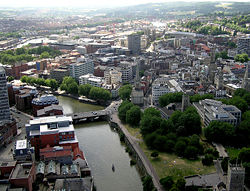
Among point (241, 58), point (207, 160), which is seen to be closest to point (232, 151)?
point (207, 160)

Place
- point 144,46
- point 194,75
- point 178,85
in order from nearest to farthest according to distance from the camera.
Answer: point 178,85 < point 194,75 < point 144,46

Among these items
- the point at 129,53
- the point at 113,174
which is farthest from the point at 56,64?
the point at 113,174

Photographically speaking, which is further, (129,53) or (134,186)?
(129,53)

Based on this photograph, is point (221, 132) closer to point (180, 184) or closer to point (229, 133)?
point (229, 133)

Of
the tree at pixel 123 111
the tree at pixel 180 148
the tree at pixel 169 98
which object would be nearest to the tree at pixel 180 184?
the tree at pixel 180 148

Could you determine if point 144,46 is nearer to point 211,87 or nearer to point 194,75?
point 194,75

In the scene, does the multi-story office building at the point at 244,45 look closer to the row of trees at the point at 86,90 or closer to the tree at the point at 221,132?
the row of trees at the point at 86,90
